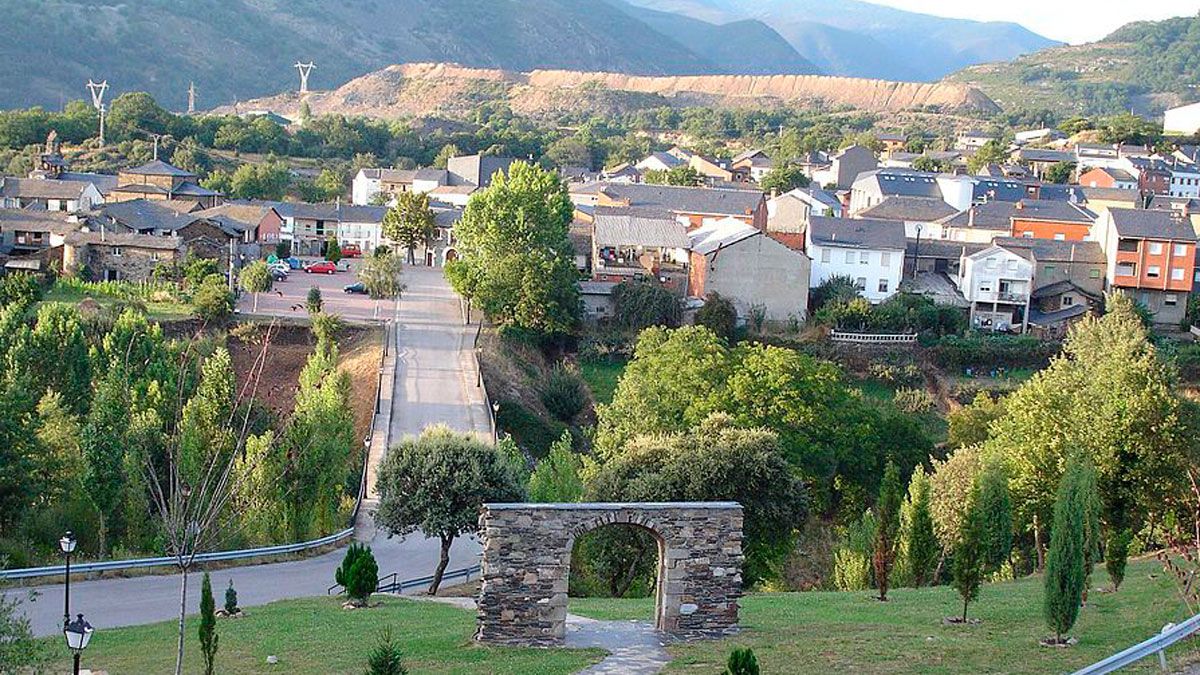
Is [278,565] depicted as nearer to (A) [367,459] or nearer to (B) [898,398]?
(A) [367,459]

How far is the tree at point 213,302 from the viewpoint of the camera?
5275 centimetres

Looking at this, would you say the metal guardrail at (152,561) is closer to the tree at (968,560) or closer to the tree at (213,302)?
the tree at (968,560)

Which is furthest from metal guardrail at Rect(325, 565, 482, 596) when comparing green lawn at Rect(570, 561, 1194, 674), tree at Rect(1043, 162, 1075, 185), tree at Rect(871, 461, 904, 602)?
tree at Rect(1043, 162, 1075, 185)

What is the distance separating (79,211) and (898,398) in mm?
42345

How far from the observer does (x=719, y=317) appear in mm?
58500

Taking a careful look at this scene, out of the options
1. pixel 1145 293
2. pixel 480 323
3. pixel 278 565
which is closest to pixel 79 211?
pixel 480 323

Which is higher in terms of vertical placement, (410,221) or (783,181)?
(783,181)

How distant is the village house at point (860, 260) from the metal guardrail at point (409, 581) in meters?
37.7

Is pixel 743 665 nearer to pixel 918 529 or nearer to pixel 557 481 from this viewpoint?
pixel 918 529

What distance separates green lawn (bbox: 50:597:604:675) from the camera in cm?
1712

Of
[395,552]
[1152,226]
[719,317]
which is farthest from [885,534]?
[1152,226]

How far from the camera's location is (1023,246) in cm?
6519

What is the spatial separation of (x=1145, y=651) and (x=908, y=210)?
67436 millimetres

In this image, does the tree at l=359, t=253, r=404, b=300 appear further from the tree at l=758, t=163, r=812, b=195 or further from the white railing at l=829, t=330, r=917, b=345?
the tree at l=758, t=163, r=812, b=195
